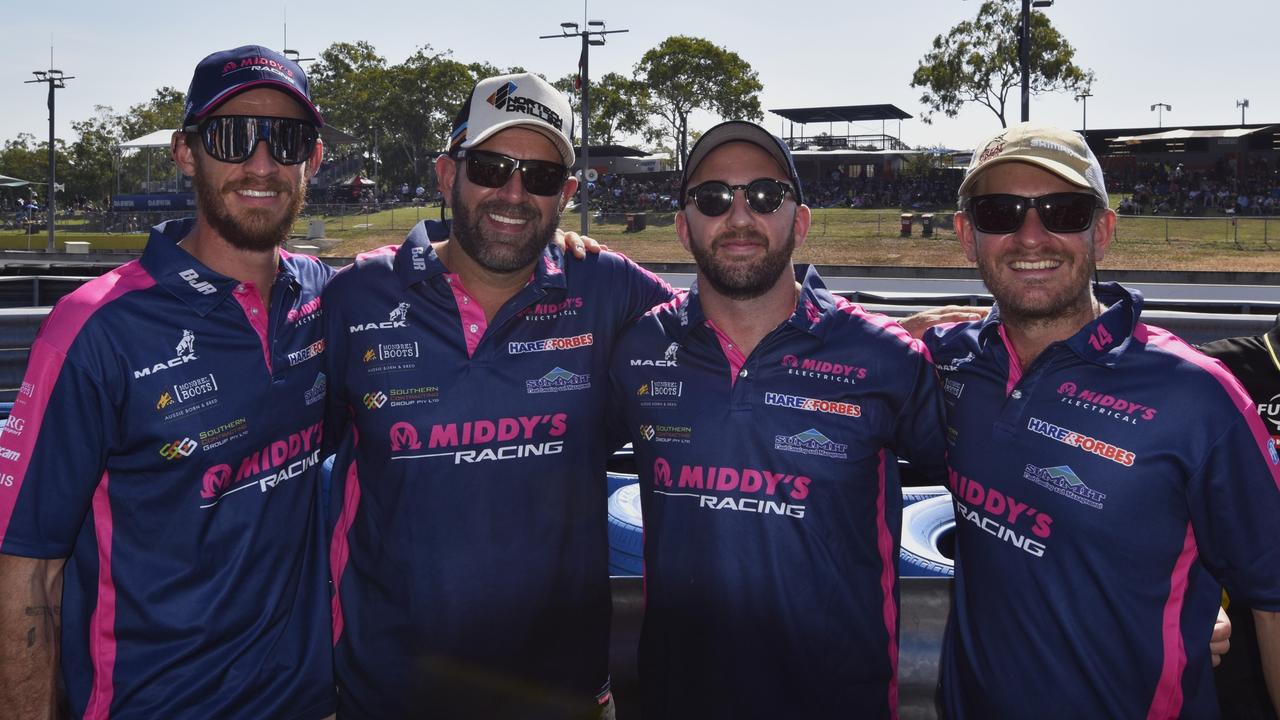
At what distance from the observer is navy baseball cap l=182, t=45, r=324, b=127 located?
2969 mm

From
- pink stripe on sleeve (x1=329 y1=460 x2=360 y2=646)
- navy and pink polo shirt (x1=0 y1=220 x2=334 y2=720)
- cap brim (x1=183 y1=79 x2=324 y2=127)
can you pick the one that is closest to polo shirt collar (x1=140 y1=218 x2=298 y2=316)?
navy and pink polo shirt (x1=0 y1=220 x2=334 y2=720)

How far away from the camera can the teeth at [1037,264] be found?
9.19ft

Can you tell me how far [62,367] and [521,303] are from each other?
1.31 meters

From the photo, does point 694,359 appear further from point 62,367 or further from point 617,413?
point 62,367

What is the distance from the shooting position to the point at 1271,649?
8.04 feet

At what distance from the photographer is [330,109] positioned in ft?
260

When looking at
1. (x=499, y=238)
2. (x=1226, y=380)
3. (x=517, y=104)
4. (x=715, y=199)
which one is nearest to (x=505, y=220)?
(x=499, y=238)

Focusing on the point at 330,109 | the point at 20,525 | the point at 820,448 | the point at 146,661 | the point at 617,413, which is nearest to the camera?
the point at 20,525

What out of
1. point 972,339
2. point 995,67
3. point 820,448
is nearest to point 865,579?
point 820,448

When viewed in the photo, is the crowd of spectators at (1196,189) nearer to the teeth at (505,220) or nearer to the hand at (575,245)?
the hand at (575,245)

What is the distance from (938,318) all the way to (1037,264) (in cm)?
57

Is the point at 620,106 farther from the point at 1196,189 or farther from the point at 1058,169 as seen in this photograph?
the point at 1058,169

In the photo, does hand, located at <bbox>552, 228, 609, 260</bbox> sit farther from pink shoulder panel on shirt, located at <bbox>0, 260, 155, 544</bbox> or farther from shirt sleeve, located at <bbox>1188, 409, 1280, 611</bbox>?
shirt sleeve, located at <bbox>1188, 409, 1280, 611</bbox>

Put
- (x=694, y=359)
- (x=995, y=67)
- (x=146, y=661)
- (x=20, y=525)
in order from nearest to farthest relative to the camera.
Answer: (x=20, y=525) → (x=146, y=661) → (x=694, y=359) → (x=995, y=67)
